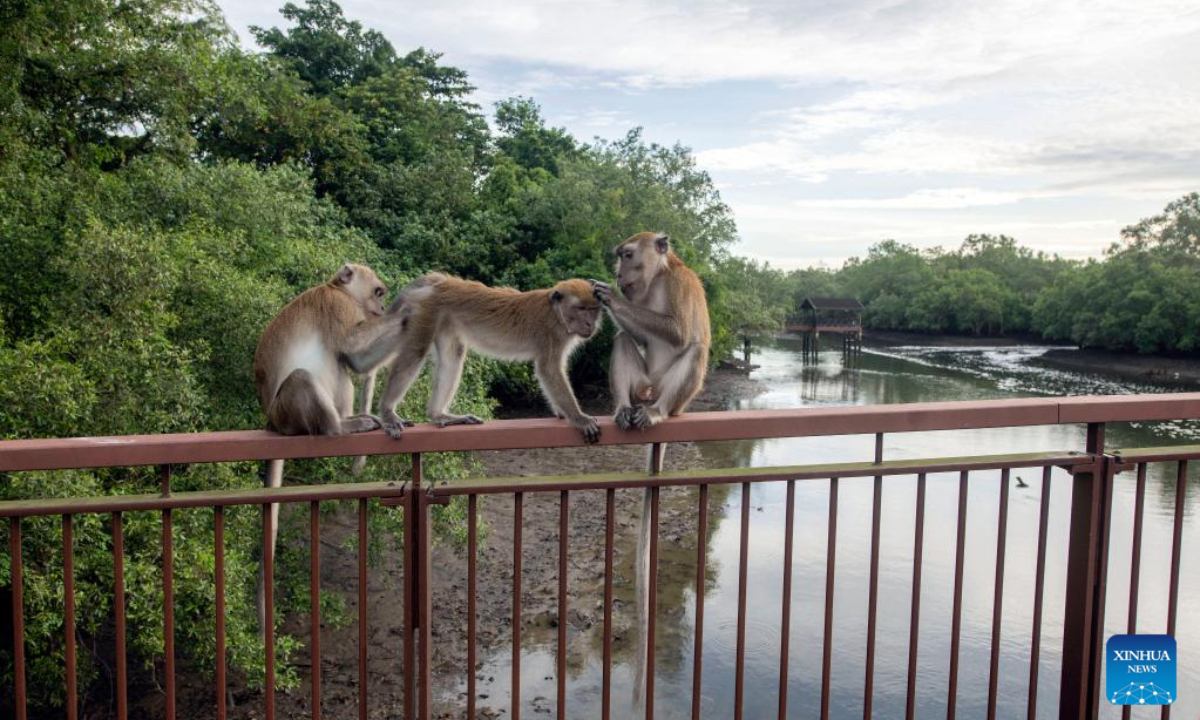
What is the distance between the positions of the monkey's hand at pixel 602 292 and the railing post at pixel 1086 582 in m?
1.79

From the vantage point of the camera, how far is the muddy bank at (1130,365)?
119ft

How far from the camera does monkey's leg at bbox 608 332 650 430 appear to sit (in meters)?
3.76

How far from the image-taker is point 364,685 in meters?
2.20

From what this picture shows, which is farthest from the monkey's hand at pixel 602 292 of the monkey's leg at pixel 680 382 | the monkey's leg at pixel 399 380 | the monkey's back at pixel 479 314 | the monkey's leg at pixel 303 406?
the monkey's leg at pixel 303 406

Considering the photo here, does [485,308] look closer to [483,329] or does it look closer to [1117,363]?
[483,329]

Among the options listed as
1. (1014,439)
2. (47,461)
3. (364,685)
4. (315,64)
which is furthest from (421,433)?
(315,64)

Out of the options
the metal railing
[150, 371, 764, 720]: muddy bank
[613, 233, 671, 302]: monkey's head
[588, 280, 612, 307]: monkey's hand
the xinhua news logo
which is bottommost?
[150, 371, 764, 720]: muddy bank

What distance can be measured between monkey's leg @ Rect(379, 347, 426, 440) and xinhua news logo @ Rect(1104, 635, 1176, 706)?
2458mm

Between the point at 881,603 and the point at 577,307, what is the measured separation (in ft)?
33.3

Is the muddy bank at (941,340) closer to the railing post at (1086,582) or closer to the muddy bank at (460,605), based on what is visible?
the muddy bank at (460,605)

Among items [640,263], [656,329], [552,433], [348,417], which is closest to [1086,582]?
[552,433]

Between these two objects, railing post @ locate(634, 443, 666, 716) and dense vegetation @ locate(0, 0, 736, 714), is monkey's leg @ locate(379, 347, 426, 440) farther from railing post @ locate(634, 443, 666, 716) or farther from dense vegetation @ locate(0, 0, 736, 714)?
dense vegetation @ locate(0, 0, 736, 714)

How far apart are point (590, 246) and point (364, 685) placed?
70.4 feet

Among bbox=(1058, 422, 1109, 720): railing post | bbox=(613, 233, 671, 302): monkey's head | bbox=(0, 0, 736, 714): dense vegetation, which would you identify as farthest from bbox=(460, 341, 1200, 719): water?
bbox=(0, 0, 736, 714): dense vegetation
